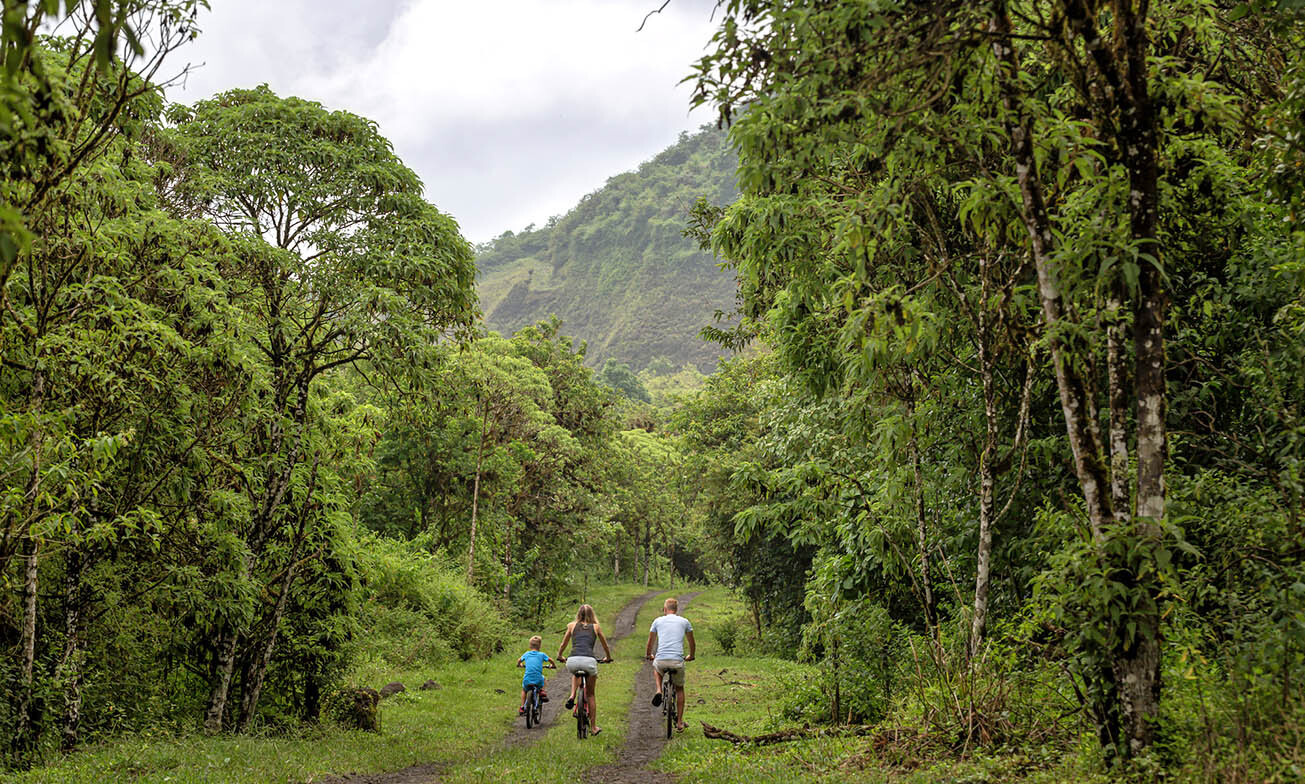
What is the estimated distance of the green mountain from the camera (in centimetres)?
15625

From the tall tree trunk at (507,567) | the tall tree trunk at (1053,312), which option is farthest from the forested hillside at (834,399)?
the tall tree trunk at (507,567)

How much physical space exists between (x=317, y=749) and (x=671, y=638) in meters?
4.94

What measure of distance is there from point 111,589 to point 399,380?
14.7ft

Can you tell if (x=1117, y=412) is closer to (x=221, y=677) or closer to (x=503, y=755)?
(x=503, y=755)

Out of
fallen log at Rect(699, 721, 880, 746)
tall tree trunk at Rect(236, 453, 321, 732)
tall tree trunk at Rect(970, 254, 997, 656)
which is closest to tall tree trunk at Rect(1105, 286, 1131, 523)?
tall tree trunk at Rect(970, 254, 997, 656)

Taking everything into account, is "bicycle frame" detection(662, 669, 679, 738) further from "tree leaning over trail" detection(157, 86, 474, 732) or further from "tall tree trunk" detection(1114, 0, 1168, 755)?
"tall tree trunk" detection(1114, 0, 1168, 755)

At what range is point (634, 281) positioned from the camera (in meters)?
175

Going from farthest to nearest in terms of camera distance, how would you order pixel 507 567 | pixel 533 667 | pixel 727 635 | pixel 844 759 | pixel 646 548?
pixel 646 548 → pixel 507 567 → pixel 727 635 → pixel 533 667 → pixel 844 759

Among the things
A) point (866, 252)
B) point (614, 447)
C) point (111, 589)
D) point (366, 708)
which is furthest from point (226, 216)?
point (614, 447)

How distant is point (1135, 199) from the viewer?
548cm

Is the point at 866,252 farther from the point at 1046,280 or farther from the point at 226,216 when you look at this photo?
the point at 226,216

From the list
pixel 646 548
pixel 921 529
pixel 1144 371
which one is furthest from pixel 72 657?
pixel 646 548

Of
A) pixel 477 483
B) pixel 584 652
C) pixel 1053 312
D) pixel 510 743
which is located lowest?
pixel 510 743

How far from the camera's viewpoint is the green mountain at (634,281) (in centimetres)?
15625
